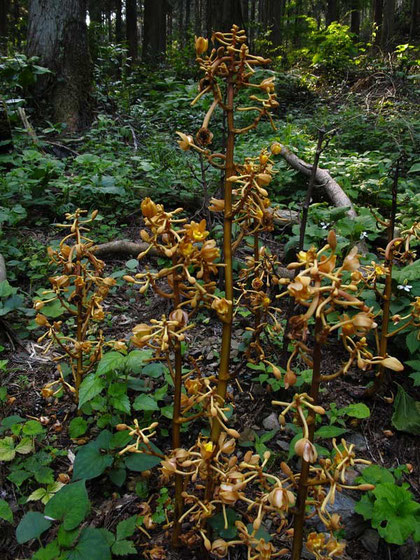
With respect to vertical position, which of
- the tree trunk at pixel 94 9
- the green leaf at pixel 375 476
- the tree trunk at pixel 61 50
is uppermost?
the tree trunk at pixel 94 9

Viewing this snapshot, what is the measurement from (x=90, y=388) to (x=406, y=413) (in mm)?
1417

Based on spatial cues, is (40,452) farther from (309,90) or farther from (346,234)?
(309,90)

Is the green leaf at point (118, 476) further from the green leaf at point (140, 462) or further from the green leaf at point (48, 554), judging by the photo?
the green leaf at point (48, 554)

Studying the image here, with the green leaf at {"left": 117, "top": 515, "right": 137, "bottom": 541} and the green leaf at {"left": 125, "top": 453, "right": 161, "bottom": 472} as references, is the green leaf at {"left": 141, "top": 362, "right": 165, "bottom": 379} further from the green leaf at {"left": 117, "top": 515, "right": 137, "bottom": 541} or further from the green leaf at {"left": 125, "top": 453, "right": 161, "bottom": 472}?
the green leaf at {"left": 117, "top": 515, "right": 137, "bottom": 541}

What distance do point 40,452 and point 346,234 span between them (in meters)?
2.14

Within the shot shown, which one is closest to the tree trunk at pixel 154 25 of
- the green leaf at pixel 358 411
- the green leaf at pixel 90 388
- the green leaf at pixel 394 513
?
the green leaf at pixel 90 388

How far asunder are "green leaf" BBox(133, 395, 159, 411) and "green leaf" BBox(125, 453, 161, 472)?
0.20 m

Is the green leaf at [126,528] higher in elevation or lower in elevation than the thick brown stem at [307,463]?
lower

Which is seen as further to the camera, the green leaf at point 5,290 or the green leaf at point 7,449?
the green leaf at point 5,290

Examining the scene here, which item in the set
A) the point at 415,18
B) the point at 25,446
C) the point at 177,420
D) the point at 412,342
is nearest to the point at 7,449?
the point at 25,446

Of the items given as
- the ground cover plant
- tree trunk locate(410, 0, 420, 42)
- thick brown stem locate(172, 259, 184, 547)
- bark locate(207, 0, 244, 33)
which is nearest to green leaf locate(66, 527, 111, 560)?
the ground cover plant

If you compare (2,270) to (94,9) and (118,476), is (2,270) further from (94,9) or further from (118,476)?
(94,9)

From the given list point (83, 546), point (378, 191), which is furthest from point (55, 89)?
point (83, 546)

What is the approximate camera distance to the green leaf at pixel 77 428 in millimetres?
1728
